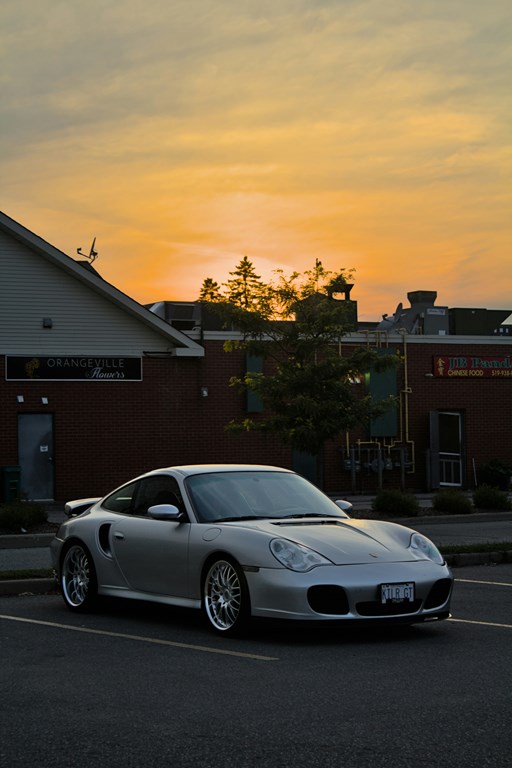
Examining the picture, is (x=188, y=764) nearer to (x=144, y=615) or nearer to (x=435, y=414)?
(x=144, y=615)

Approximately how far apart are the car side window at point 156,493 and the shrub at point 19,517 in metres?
10.4

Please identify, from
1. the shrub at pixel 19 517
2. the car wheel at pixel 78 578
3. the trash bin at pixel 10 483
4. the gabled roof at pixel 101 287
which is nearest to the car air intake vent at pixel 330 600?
the car wheel at pixel 78 578

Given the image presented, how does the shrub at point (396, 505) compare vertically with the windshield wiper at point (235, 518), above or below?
below

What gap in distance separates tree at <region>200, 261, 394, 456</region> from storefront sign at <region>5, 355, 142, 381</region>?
690cm

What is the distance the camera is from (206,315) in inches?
1401

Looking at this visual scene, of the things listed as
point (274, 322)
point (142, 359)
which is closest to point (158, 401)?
point (142, 359)

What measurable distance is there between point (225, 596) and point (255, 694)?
240 cm

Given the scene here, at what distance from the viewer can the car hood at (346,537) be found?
30.2 feet

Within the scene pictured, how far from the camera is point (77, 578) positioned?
37.1ft

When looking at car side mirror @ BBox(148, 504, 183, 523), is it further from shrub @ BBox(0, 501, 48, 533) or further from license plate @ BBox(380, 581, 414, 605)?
shrub @ BBox(0, 501, 48, 533)

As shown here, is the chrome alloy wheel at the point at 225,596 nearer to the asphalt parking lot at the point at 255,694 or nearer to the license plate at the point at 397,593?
the asphalt parking lot at the point at 255,694

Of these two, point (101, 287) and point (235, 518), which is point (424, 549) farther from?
point (101, 287)

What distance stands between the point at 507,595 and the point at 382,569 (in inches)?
134

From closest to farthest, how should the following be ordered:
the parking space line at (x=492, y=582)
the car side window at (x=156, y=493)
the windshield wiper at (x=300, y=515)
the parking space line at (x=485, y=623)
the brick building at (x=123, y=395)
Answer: the parking space line at (x=485, y=623)
the windshield wiper at (x=300, y=515)
the car side window at (x=156, y=493)
the parking space line at (x=492, y=582)
the brick building at (x=123, y=395)
